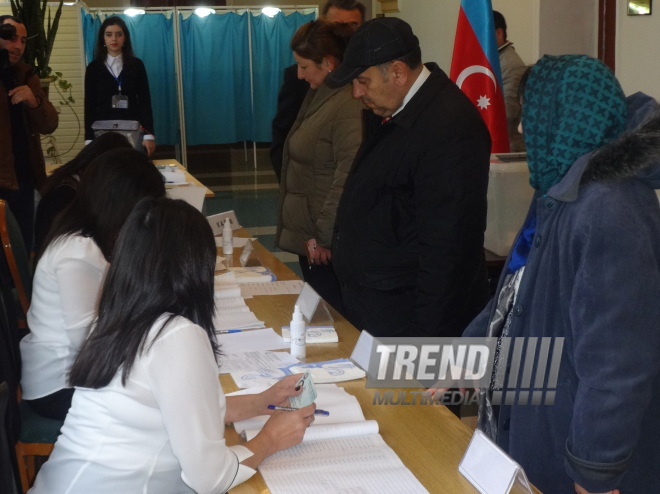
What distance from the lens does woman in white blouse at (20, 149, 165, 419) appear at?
2246 mm

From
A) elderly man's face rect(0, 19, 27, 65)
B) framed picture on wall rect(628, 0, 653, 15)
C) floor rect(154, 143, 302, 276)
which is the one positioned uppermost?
framed picture on wall rect(628, 0, 653, 15)

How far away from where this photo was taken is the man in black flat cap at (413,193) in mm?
2225

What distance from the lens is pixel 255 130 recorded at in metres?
11.0

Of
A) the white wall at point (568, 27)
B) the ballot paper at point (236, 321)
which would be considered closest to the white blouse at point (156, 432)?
the ballot paper at point (236, 321)

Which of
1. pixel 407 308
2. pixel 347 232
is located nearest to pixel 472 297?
pixel 407 308

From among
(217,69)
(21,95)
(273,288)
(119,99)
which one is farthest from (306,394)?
(217,69)

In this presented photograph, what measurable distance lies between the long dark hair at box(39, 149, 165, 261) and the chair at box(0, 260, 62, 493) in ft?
0.81

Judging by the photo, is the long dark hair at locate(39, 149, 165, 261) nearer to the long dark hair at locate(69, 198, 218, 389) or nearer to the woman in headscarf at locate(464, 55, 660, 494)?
the long dark hair at locate(69, 198, 218, 389)

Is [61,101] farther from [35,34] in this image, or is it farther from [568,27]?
[568,27]

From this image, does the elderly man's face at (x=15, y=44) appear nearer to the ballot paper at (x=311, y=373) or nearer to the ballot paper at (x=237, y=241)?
the ballot paper at (x=237, y=241)

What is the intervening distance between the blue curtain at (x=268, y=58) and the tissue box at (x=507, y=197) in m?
7.36

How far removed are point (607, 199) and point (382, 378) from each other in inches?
33.0

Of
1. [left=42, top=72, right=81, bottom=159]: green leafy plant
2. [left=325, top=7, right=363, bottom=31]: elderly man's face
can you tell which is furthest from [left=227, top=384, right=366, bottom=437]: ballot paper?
[left=42, top=72, right=81, bottom=159]: green leafy plant

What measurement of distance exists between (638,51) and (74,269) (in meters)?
Answer: 3.65
